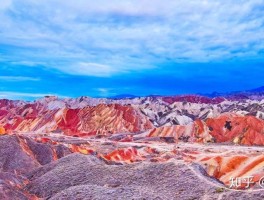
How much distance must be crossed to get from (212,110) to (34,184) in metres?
109

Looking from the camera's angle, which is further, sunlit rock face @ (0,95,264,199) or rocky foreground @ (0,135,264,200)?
sunlit rock face @ (0,95,264,199)

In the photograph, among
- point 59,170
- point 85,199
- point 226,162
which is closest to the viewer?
point 85,199

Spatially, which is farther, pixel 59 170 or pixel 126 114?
pixel 126 114

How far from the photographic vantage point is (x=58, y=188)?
101ft

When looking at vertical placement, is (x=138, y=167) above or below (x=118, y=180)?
above

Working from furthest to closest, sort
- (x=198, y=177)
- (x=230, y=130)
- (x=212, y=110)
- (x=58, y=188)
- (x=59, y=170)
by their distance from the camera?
(x=212, y=110) → (x=230, y=130) → (x=59, y=170) → (x=58, y=188) → (x=198, y=177)

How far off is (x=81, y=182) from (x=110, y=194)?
6223mm

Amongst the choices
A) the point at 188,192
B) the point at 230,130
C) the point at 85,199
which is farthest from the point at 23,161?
the point at 230,130

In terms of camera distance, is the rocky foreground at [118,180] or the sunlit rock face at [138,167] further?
the sunlit rock face at [138,167]

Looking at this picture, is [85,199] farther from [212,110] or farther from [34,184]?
[212,110]

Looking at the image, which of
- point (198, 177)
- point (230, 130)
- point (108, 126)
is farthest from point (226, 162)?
point (108, 126)

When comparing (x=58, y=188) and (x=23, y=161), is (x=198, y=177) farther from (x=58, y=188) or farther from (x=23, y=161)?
(x=23, y=161)

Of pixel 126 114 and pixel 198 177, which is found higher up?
pixel 126 114

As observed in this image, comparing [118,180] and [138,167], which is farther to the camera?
[138,167]
